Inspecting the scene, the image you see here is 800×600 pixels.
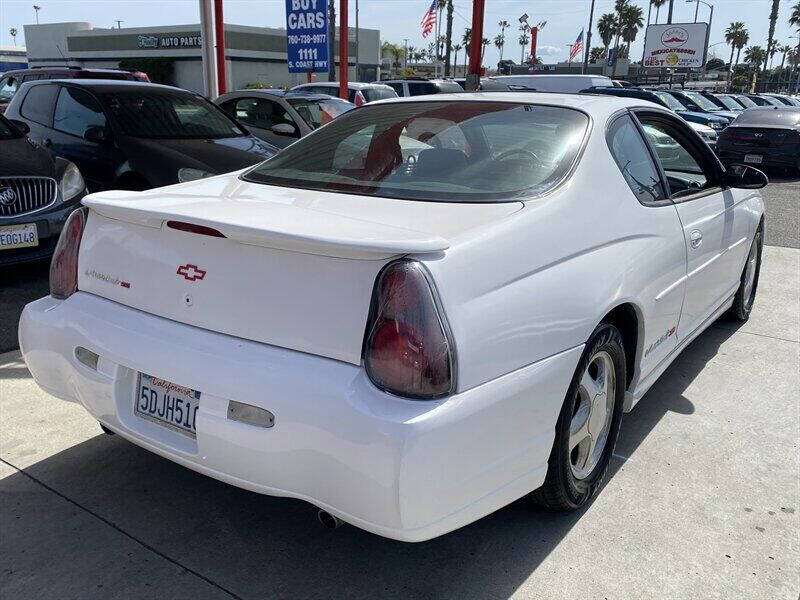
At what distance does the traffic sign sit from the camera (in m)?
16.2

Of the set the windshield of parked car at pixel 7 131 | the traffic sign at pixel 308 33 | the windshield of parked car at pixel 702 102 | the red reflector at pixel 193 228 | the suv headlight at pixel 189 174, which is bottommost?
the suv headlight at pixel 189 174

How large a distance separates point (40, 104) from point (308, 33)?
385 inches

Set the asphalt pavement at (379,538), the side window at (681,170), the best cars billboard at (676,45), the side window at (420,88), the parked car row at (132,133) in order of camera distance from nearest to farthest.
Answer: the asphalt pavement at (379,538) < the side window at (681,170) < the parked car row at (132,133) < the side window at (420,88) < the best cars billboard at (676,45)

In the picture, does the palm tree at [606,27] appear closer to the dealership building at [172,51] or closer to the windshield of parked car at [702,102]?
the dealership building at [172,51]

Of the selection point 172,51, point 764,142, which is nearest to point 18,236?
point 764,142

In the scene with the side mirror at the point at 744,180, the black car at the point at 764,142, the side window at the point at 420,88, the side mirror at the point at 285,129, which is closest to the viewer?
the side mirror at the point at 744,180

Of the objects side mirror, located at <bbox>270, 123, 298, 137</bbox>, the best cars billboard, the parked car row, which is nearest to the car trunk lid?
the parked car row

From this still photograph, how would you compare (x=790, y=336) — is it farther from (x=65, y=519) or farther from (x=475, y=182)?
(x=65, y=519)

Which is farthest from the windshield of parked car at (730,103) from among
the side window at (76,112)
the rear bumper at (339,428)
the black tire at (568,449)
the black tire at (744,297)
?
the rear bumper at (339,428)

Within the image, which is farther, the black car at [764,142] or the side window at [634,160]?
the black car at [764,142]

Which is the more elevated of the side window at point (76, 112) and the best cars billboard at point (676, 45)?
the best cars billboard at point (676, 45)

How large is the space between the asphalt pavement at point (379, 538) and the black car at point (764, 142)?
538 inches

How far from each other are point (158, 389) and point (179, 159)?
4.79 m

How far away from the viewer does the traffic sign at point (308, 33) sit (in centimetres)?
1625
